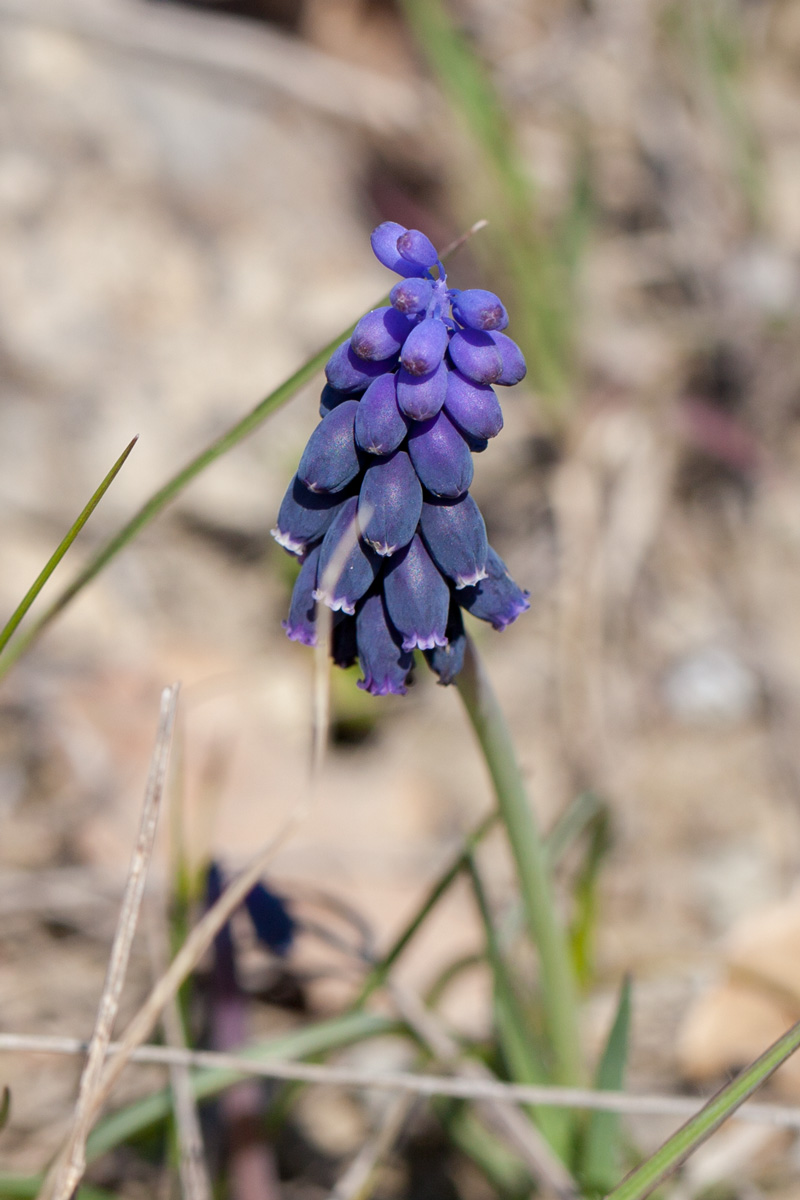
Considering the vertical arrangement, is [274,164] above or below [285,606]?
above

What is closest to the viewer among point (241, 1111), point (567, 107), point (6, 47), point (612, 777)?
point (241, 1111)

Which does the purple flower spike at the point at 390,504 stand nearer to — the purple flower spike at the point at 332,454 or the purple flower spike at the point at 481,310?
the purple flower spike at the point at 332,454

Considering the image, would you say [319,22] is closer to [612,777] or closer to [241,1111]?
[612,777]

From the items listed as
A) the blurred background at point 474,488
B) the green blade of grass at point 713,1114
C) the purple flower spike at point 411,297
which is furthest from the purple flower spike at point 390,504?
the blurred background at point 474,488

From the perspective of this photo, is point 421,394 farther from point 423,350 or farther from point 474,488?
point 474,488

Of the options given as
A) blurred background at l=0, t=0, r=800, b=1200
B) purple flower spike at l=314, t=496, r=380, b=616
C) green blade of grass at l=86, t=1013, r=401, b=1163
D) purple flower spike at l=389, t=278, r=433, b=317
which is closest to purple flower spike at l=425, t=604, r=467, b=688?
purple flower spike at l=314, t=496, r=380, b=616

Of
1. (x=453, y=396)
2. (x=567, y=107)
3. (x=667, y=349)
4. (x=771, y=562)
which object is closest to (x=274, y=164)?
(x=567, y=107)
